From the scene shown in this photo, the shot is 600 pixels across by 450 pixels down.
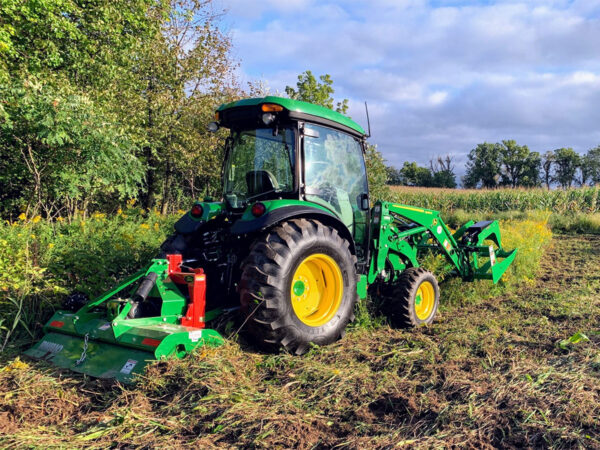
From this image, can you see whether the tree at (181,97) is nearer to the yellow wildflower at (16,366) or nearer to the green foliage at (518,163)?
the yellow wildflower at (16,366)

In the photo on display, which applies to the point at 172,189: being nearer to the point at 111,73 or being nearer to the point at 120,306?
the point at 111,73

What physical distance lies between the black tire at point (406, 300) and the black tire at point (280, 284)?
4.33 ft

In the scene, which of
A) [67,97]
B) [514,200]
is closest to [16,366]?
[67,97]

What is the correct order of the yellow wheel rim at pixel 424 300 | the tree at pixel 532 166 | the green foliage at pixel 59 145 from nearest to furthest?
the yellow wheel rim at pixel 424 300
the green foliage at pixel 59 145
the tree at pixel 532 166

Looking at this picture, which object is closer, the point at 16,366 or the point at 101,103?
the point at 16,366

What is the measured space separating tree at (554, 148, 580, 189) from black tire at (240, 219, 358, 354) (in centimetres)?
5969

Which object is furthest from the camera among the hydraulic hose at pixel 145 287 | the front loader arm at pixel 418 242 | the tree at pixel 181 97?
the tree at pixel 181 97

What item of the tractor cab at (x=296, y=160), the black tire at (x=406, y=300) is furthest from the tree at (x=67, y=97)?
the black tire at (x=406, y=300)

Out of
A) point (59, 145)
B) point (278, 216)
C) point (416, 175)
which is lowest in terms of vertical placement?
point (278, 216)

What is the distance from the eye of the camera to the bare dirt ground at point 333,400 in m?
2.51

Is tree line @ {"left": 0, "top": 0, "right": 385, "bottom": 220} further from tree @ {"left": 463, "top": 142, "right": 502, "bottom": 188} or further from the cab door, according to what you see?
tree @ {"left": 463, "top": 142, "right": 502, "bottom": 188}

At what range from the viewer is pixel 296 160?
4.25 metres

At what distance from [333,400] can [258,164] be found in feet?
8.13

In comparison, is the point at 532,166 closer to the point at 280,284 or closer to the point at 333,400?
the point at 280,284
